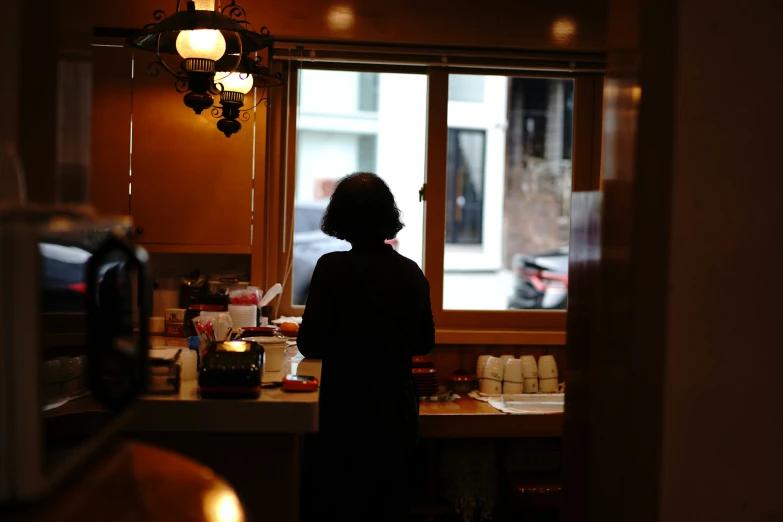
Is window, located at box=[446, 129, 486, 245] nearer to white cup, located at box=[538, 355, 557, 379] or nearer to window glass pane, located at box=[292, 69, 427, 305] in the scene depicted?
window glass pane, located at box=[292, 69, 427, 305]

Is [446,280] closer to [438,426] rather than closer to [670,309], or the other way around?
[438,426]

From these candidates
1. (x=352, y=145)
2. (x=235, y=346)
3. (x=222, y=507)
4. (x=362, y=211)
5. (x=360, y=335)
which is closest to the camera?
(x=222, y=507)

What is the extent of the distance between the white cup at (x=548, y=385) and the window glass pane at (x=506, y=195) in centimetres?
46

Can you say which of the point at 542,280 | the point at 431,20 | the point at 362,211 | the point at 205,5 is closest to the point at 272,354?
the point at 362,211

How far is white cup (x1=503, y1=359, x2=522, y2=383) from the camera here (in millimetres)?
3789

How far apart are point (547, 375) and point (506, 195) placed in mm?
1053

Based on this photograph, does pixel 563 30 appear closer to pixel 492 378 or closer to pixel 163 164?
pixel 492 378

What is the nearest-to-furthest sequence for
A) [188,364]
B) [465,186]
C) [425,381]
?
[188,364] < [425,381] < [465,186]

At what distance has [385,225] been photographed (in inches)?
109

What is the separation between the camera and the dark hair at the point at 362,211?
9.04 feet

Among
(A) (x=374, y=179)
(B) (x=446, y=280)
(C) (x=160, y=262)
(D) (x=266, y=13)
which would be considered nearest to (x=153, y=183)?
(C) (x=160, y=262)

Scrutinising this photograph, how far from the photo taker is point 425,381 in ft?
12.1

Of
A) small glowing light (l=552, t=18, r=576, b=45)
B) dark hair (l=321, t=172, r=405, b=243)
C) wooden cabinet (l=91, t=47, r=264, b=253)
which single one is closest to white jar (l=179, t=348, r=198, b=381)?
dark hair (l=321, t=172, r=405, b=243)

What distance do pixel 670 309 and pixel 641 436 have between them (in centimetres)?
31
